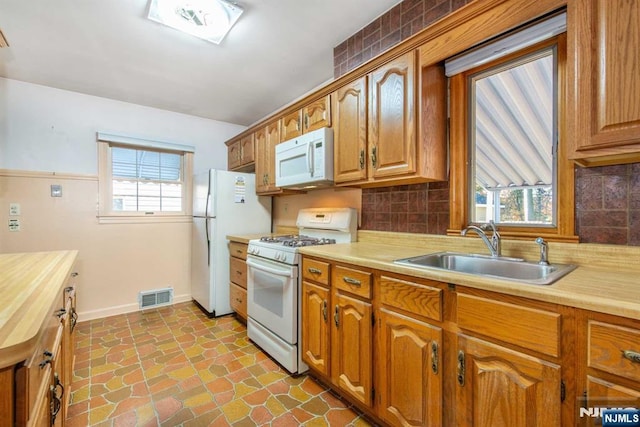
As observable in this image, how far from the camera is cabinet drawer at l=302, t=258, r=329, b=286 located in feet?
5.82

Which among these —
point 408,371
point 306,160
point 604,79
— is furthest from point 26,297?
point 604,79

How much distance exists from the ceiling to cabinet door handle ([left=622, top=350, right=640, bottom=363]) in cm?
209

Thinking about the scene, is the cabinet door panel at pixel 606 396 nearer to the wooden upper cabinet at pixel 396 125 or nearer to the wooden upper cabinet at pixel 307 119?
the wooden upper cabinet at pixel 396 125

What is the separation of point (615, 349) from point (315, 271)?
1.37 metres

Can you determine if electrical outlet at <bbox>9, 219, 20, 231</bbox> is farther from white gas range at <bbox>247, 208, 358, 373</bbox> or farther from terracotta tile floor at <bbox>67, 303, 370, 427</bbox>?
white gas range at <bbox>247, 208, 358, 373</bbox>

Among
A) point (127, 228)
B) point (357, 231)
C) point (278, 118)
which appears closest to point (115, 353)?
point (127, 228)

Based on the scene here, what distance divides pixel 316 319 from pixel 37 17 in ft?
9.02

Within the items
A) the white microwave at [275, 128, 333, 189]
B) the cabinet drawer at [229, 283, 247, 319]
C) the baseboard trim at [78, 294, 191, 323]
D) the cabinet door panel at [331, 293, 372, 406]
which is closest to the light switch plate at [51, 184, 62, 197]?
the baseboard trim at [78, 294, 191, 323]

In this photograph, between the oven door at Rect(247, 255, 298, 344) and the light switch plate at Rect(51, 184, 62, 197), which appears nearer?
the oven door at Rect(247, 255, 298, 344)

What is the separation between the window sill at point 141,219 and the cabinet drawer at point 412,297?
9.86 ft

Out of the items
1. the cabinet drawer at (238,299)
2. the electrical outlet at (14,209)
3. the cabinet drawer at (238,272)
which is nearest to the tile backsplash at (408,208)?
the cabinet drawer at (238,272)

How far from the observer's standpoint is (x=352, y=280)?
1584 millimetres

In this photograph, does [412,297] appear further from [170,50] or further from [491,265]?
[170,50]

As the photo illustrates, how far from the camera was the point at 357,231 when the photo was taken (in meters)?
2.38
